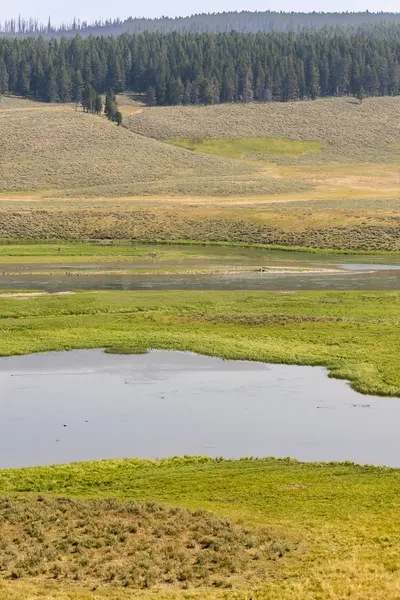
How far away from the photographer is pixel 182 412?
31562 mm

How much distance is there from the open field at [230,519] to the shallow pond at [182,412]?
2.00 m

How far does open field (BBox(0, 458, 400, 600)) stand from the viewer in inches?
684

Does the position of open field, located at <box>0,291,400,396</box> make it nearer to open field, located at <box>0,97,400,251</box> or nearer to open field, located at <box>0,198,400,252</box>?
open field, located at <box>0,198,400,252</box>

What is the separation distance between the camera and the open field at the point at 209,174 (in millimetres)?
88438

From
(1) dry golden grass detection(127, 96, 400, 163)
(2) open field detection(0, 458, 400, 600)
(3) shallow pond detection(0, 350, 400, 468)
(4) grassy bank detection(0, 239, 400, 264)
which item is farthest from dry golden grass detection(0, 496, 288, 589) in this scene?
(1) dry golden grass detection(127, 96, 400, 163)

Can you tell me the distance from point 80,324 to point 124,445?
18651 millimetres

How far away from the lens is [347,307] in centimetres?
5119

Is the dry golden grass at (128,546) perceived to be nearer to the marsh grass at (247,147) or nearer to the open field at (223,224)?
the open field at (223,224)

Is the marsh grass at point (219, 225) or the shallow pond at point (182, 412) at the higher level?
the shallow pond at point (182, 412)

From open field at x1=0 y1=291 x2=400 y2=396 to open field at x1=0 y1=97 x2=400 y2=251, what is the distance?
98.9 feet

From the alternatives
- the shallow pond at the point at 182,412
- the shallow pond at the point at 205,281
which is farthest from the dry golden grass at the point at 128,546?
the shallow pond at the point at 205,281

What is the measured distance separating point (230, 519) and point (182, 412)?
1041cm

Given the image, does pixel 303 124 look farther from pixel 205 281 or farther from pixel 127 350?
pixel 127 350

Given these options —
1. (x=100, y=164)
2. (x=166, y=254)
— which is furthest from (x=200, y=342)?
(x=100, y=164)
